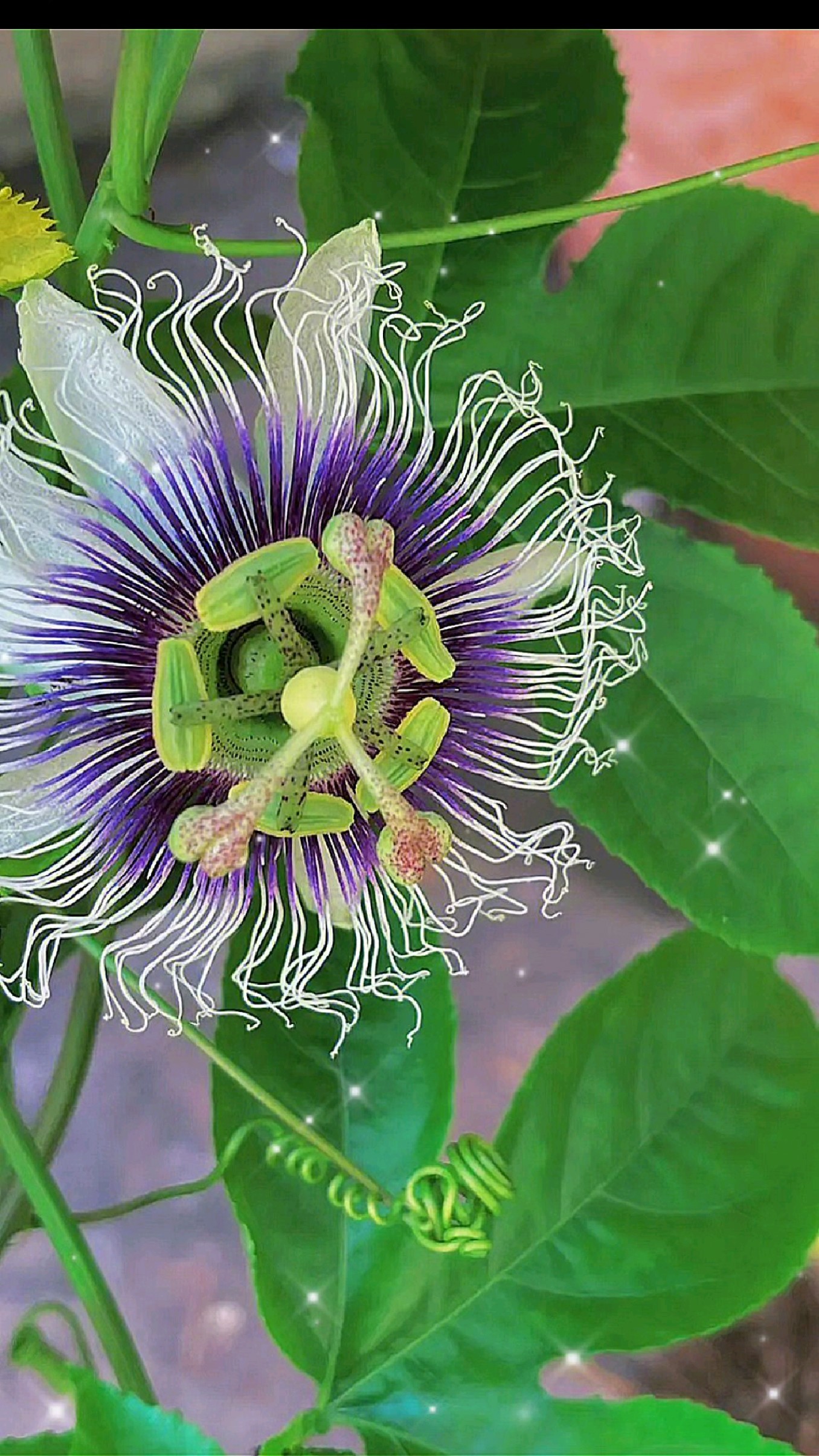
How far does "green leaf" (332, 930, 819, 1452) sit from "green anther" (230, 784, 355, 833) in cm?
23

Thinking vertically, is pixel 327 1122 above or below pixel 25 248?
below

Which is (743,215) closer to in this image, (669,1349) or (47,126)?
(47,126)

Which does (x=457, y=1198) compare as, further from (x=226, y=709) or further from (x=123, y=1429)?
(x=226, y=709)

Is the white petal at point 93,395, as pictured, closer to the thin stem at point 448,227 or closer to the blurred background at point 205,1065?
the thin stem at point 448,227

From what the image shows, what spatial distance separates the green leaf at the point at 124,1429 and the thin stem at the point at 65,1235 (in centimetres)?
6

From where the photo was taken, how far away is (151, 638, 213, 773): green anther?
67cm

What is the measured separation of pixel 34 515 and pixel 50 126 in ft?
0.75

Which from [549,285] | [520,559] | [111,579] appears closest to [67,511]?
[111,579]

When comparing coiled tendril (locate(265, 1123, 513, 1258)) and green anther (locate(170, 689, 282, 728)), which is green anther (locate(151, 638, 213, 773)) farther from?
coiled tendril (locate(265, 1123, 513, 1258))

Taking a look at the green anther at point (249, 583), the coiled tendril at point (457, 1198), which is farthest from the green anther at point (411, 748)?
the coiled tendril at point (457, 1198)

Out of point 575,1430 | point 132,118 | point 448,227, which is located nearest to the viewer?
point 132,118

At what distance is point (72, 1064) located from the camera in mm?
927

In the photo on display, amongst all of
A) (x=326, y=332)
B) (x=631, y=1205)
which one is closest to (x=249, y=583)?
(x=326, y=332)

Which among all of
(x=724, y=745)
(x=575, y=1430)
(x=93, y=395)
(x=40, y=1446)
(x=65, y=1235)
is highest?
(x=93, y=395)
